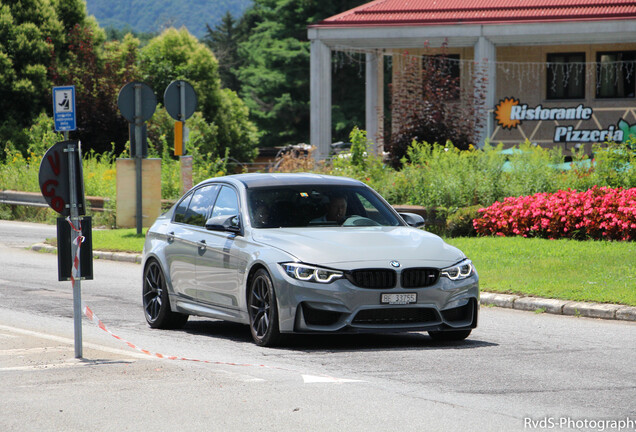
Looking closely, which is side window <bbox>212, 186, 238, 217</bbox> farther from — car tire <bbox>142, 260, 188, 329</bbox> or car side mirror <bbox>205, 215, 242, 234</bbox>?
car tire <bbox>142, 260, 188, 329</bbox>

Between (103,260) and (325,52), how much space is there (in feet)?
56.0

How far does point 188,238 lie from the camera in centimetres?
1138

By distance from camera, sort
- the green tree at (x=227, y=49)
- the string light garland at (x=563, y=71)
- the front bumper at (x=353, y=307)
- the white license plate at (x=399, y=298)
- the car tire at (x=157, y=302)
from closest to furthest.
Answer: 1. the front bumper at (x=353, y=307)
2. the white license plate at (x=399, y=298)
3. the car tire at (x=157, y=302)
4. the string light garland at (x=563, y=71)
5. the green tree at (x=227, y=49)

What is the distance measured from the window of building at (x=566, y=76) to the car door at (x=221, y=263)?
27935 millimetres

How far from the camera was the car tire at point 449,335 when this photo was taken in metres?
10.5

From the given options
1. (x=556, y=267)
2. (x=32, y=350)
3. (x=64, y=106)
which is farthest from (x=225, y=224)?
(x=556, y=267)

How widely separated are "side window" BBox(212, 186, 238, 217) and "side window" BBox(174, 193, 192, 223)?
0.65 meters

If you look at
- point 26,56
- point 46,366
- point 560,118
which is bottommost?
point 46,366

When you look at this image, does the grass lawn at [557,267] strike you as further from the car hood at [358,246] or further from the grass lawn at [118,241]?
the grass lawn at [118,241]

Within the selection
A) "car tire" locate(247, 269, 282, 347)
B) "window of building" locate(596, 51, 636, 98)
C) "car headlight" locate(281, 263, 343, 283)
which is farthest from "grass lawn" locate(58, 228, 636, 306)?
"window of building" locate(596, 51, 636, 98)

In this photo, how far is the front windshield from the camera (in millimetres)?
10742

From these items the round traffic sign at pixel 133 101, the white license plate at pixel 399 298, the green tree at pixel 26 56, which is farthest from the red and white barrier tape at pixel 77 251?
the green tree at pixel 26 56

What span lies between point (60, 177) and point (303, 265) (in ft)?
6.91

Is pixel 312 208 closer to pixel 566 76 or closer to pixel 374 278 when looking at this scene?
pixel 374 278
